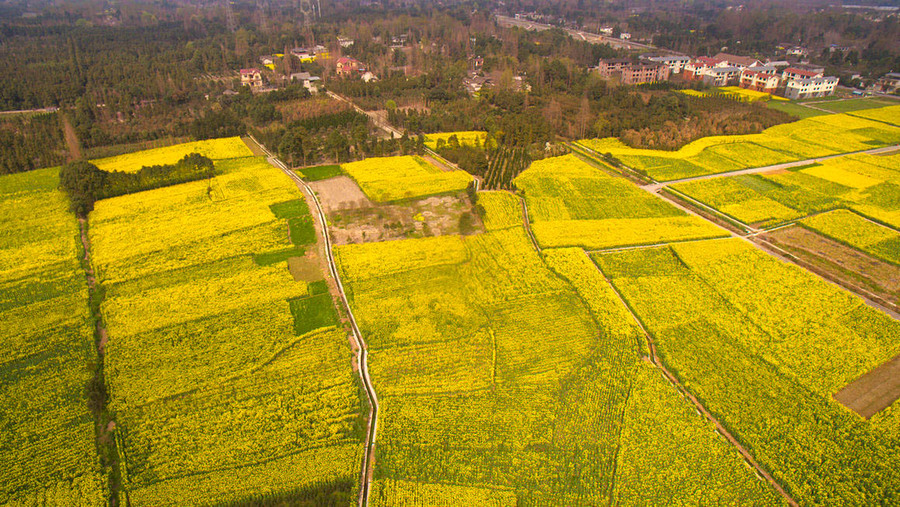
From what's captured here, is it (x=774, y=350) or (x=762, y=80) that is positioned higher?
(x=762, y=80)

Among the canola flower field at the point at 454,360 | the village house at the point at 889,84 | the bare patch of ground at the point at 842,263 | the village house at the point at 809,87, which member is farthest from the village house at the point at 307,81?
the village house at the point at 889,84

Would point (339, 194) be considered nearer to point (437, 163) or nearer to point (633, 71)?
point (437, 163)

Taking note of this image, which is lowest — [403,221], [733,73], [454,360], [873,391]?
[873,391]

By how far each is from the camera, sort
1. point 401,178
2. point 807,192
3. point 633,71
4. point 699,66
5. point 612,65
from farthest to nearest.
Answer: point 699,66
point 612,65
point 633,71
point 401,178
point 807,192

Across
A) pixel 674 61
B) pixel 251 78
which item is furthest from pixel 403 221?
pixel 674 61

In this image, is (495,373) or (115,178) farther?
(115,178)

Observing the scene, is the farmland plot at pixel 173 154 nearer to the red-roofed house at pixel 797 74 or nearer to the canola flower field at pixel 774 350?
the canola flower field at pixel 774 350

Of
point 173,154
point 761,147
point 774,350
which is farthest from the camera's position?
point 761,147
